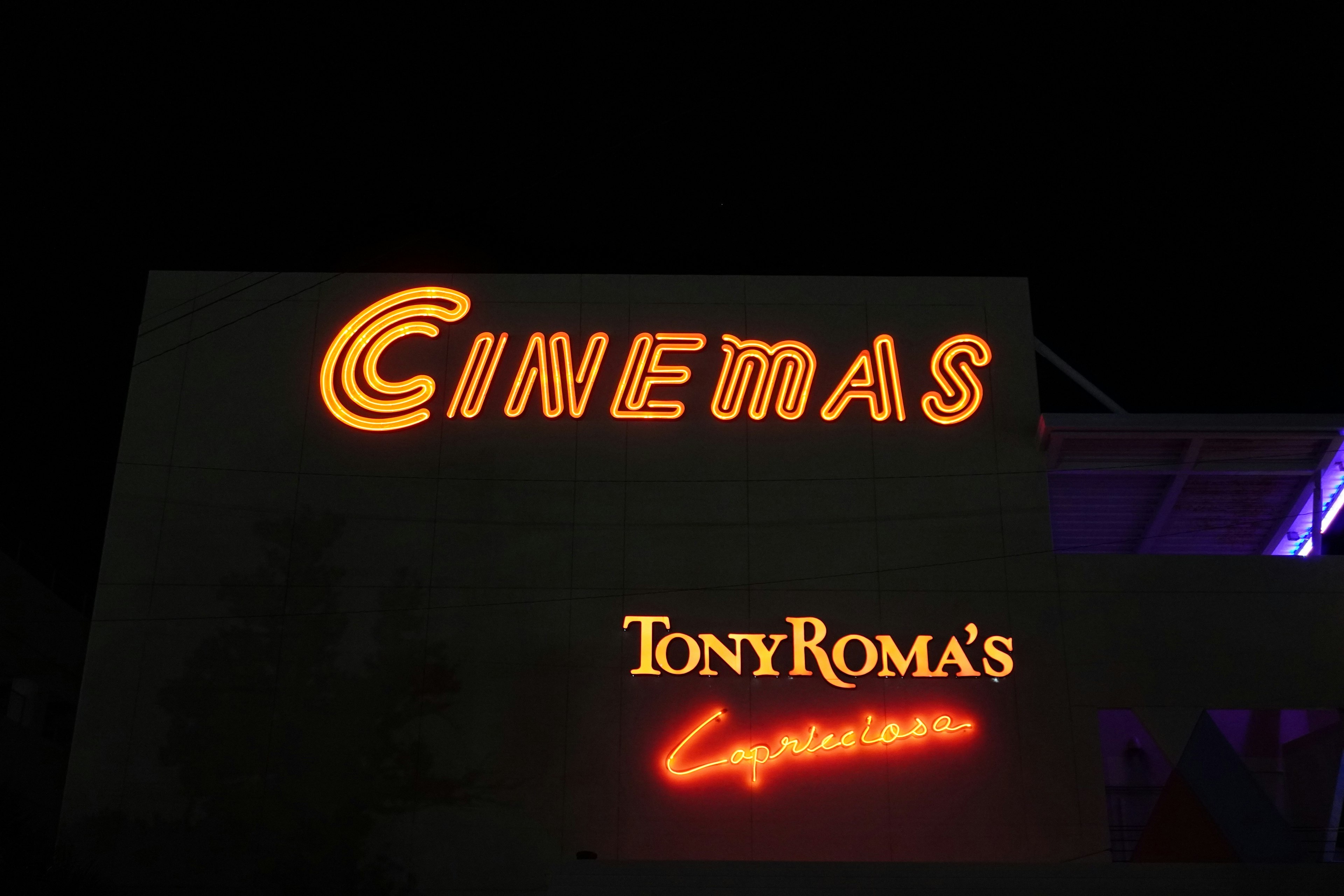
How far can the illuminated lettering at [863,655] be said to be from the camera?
1596 cm

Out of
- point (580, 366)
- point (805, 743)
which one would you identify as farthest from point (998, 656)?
point (580, 366)

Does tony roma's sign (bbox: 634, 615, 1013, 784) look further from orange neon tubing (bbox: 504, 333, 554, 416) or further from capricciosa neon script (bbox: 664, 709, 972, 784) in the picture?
orange neon tubing (bbox: 504, 333, 554, 416)

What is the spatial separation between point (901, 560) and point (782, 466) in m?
2.06

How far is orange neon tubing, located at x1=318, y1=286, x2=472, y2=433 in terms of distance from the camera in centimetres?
1739

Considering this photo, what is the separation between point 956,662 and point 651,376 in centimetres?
570

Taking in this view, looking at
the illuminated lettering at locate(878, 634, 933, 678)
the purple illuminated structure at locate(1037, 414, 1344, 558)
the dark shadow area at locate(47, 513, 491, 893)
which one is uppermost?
the purple illuminated structure at locate(1037, 414, 1344, 558)

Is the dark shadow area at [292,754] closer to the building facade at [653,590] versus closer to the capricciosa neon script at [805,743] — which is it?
the building facade at [653,590]

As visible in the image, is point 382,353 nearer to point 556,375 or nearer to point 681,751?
point 556,375

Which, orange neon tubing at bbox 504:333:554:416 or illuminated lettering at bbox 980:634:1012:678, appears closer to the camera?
illuminated lettering at bbox 980:634:1012:678

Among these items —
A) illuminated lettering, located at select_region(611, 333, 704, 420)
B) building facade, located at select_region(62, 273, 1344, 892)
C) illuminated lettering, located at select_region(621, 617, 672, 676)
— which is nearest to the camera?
building facade, located at select_region(62, 273, 1344, 892)

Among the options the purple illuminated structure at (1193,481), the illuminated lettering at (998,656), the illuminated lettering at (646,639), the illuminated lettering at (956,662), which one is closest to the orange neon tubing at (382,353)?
the illuminated lettering at (646,639)

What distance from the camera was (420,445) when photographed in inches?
680

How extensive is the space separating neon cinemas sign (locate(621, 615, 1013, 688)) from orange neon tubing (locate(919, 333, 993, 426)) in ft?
10.1

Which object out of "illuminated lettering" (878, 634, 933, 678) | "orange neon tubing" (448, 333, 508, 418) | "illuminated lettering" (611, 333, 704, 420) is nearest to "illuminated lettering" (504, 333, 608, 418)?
"orange neon tubing" (448, 333, 508, 418)
